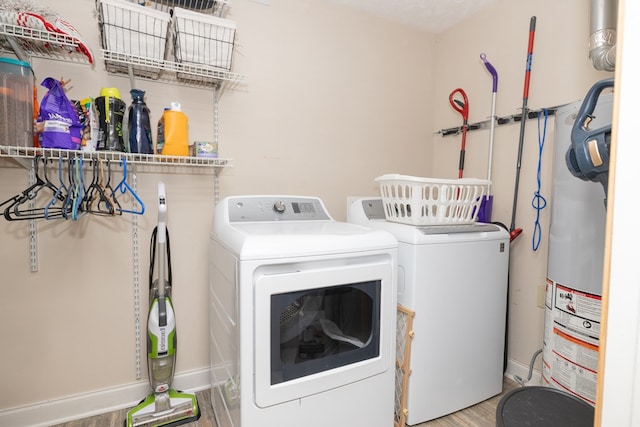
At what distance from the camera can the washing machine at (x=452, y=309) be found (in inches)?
67.3

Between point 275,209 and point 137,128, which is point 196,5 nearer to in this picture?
point 137,128

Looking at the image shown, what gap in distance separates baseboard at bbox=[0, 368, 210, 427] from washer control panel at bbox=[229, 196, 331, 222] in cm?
108

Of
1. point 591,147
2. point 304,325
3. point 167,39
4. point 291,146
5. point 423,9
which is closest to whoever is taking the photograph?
point 591,147

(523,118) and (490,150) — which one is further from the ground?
(523,118)

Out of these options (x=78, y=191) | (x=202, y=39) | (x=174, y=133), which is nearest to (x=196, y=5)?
(x=202, y=39)

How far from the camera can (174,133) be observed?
67.4 inches

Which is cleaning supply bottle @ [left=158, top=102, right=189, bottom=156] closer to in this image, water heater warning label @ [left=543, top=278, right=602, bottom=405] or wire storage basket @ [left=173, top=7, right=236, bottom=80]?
wire storage basket @ [left=173, top=7, right=236, bottom=80]

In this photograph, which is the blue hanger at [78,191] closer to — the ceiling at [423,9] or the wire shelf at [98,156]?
the wire shelf at [98,156]

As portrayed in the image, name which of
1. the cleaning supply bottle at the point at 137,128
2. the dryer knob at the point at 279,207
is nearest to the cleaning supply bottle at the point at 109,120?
the cleaning supply bottle at the point at 137,128

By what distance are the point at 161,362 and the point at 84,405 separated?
0.50 meters

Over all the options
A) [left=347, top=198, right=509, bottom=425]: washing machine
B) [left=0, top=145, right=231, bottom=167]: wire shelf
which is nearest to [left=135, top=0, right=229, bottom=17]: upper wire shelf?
[left=0, top=145, right=231, bottom=167]: wire shelf

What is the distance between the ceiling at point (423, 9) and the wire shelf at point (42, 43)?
1648 mm

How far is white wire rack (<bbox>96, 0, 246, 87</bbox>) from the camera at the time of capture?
1.50m

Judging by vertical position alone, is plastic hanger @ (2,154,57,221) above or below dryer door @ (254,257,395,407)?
above
